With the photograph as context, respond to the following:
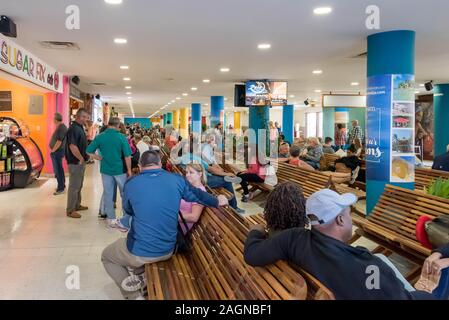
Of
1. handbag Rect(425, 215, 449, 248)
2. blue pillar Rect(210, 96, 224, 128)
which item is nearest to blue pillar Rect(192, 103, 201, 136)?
blue pillar Rect(210, 96, 224, 128)

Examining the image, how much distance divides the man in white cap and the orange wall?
35.9 ft

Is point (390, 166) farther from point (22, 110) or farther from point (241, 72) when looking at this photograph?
point (22, 110)

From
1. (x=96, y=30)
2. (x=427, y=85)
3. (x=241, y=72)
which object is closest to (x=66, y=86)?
(x=241, y=72)

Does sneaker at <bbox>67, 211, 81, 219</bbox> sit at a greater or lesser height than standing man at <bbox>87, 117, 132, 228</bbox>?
lesser

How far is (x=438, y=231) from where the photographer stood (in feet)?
9.32

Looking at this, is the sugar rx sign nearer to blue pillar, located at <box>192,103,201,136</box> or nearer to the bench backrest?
the bench backrest

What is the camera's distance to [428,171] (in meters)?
7.02

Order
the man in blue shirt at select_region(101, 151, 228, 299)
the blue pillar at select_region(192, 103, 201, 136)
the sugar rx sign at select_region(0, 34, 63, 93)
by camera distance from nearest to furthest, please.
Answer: the man in blue shirt at select_region(101, 151, 228, 299) < the sugar rx sign at select_region(0, 34, 63, 93) < the blue pillar at select_region(192, 103, 201, 136)

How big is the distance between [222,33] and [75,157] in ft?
10.0

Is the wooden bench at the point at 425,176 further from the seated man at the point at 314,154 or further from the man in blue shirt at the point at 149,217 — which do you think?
the man in blue shirt at the point at 149,217

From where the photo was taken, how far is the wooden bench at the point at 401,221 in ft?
11.8

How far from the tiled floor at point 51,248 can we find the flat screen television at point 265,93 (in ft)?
17.2

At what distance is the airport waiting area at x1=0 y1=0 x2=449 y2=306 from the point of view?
207cm
